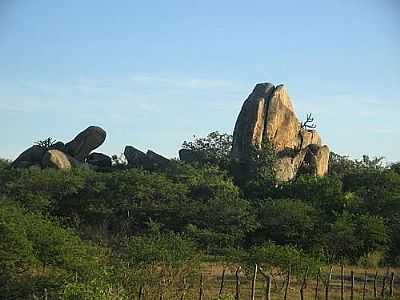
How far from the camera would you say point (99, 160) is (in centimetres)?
4381

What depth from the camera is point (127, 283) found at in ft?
55.8

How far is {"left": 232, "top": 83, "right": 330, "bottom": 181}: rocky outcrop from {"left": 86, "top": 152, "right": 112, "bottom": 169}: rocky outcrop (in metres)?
7.77

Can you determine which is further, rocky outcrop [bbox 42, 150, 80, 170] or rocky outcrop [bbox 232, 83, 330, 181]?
Answer: rocky outcrop [bbox 232, 83, 330, 181]

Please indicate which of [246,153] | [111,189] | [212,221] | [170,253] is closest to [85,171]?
[111,189]

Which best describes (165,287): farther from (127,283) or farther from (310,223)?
(310,223)

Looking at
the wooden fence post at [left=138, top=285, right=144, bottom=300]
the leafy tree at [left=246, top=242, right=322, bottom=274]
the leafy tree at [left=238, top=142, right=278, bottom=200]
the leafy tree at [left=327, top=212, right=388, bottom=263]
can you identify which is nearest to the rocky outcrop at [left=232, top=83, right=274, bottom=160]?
the leafy tree at [left=238, top=142, right=278, bottom=200]

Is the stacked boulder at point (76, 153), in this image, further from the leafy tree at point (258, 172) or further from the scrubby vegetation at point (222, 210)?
the leafy tree at point (258, 172)

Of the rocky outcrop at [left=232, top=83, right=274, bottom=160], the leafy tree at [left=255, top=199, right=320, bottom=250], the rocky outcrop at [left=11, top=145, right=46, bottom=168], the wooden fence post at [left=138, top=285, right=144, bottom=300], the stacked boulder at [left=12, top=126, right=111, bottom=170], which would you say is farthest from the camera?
the rocky outcrop at [left=232, top=83, right=274, bottom=160]

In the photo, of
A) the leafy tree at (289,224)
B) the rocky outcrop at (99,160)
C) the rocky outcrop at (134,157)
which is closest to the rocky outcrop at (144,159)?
the rocky outcrop at (134,157)

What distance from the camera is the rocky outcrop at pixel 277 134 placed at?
43.2 meters

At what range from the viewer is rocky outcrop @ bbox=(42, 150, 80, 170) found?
39.1 m

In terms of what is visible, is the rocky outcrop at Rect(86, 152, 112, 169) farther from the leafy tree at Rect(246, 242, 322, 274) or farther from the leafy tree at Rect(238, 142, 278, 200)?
the leafy tree at Rect(246, 242, 322, 274)

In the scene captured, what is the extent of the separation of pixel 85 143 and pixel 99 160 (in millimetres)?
1539

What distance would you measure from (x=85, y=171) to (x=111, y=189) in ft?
10.3
